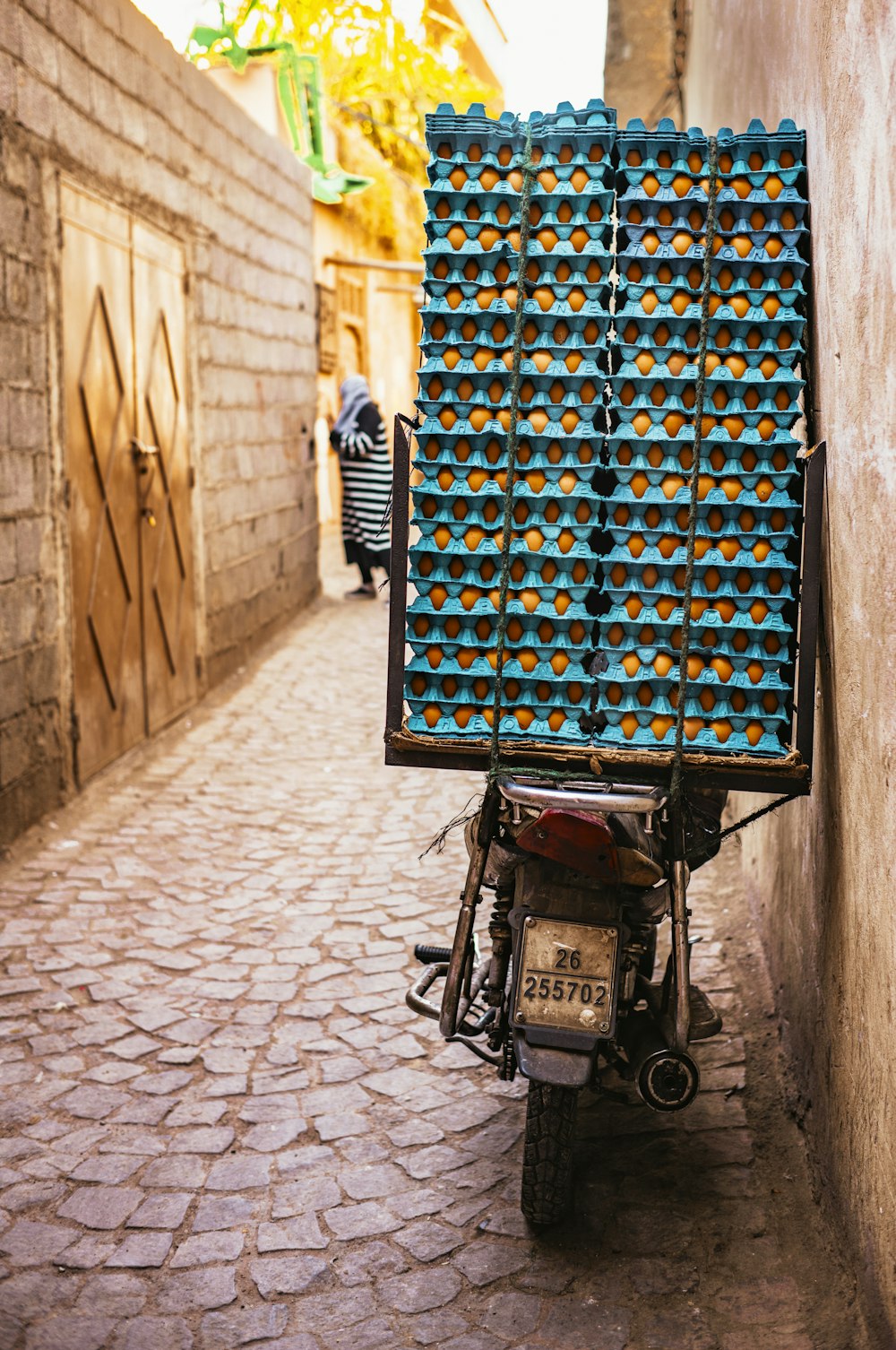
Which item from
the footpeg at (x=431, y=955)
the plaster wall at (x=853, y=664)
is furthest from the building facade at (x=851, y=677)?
the footpeg at (x=431, y=955)

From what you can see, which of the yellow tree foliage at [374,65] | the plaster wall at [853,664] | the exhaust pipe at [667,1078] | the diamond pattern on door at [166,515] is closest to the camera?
the plaster wall at [853,664]

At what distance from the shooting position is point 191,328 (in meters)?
8.63

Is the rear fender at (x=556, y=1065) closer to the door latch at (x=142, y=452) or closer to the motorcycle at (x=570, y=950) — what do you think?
the motorcycle at (x=570, y=950)

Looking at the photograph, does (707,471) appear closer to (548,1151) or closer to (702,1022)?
(702,1022)

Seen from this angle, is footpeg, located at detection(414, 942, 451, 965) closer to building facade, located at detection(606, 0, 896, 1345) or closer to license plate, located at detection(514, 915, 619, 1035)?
license plate, located at detection(514, 915, 619, 1035)

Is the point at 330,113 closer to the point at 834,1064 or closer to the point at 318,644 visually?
the point at 318,644

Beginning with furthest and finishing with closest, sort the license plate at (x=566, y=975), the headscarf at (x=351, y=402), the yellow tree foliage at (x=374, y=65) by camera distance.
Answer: the yellow tree foliage at (x=374, y=65), the headscarf at (x=351, y=402), the license plate at (x=566, y=975)

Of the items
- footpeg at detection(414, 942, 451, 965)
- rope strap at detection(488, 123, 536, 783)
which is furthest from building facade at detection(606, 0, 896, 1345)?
footpeg at detection(414, 942, 451, 965)

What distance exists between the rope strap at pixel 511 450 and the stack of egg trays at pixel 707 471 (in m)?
0.23

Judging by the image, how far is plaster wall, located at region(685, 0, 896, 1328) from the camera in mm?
2463

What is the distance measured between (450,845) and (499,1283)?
3.28 m

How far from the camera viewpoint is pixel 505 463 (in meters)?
3.02

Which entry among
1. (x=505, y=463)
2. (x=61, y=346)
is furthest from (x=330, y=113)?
(x=505, y=463)

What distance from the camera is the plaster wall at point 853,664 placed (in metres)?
2.46
